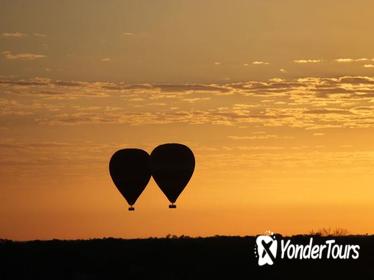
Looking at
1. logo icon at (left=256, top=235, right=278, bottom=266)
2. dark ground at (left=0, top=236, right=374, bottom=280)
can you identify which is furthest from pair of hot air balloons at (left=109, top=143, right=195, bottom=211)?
logo icon at (left=256, top=235, right=278, bottom=266)

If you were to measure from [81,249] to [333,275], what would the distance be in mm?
16357

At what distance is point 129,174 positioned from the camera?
95.2 meters

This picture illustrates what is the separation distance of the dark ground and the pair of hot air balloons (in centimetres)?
1496

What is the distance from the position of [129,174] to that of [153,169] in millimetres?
1682

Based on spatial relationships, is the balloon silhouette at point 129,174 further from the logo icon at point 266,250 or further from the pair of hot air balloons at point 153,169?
the logo icon at point 266,250

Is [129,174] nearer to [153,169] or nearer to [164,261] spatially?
[153,169]

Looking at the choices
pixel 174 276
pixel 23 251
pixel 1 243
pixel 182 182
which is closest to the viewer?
pixel 174 276

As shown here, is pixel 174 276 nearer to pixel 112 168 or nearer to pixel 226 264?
pixel 226 264

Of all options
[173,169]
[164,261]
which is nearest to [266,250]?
[164,261]

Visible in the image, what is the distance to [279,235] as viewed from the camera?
76875 millimetres

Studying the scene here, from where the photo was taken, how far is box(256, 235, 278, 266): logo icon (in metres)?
66.2

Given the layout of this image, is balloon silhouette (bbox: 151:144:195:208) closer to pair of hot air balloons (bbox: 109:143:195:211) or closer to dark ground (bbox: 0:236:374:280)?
pair of hot air balloons (bbox: 109:143:195:211)

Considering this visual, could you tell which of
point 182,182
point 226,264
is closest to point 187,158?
point 182,182

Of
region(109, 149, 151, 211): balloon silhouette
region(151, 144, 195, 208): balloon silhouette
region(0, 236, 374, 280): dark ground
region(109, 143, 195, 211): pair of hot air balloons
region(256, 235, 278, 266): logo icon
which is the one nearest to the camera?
region(0, 236, 374, 280): dark ground
